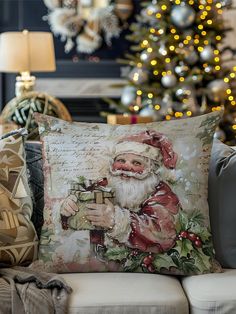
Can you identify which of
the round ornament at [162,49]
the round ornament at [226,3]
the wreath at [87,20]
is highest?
the round ornament at [226,3]

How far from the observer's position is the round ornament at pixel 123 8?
6586 mm

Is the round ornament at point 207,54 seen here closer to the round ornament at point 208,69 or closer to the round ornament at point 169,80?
the round ornament at point 208,69

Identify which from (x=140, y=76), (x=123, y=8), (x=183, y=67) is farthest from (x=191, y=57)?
(x=123, y=8)

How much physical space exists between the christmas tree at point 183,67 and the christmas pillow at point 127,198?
3230 mm

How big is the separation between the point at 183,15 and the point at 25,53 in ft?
4.84

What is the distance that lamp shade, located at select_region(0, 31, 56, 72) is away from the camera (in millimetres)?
4703

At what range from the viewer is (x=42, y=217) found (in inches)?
99.1

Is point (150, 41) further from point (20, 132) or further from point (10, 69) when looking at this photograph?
point (20, 132)

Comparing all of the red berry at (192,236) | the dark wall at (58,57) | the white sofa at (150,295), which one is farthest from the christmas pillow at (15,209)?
the dark wall at (58,57)

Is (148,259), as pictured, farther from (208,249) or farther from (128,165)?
(128,165)

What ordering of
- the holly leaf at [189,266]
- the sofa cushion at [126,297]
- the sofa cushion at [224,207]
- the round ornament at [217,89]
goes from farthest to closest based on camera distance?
the round ornament at [217,89] < the sofa cushion at [224,207] < the holly leaf at [189,266] < the sofa cushion at [126,297]

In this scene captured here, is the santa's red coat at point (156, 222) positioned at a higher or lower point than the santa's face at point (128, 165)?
lower

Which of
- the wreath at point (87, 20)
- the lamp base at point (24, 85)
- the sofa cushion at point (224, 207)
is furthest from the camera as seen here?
the wreath at point (87, 20)

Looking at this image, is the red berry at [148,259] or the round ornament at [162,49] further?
the round ornament at [162,49]
